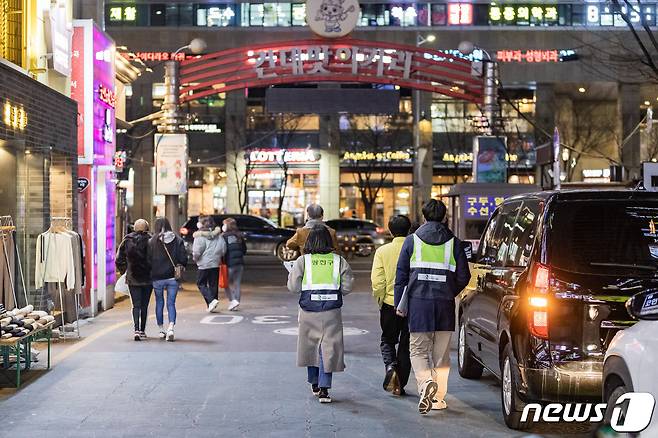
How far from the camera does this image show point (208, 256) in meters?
17.5

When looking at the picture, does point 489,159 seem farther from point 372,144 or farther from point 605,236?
point 372,144

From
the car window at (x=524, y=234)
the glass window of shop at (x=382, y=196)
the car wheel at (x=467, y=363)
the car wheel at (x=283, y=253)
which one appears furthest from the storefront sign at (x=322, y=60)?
the glass window of shop at (x=382, y=196)

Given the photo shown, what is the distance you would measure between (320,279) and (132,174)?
4472 cm

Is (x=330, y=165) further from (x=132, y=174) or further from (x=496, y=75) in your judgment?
(x=496, y=75)

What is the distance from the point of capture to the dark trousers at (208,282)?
17.7m

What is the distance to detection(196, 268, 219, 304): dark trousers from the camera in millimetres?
17656

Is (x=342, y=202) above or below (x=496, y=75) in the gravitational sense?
below

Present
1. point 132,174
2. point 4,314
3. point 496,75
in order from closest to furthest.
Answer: point 4,314 → point 496,75 → point 132,174

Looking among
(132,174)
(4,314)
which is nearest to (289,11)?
(132,174)

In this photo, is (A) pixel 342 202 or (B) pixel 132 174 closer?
(B) pixel 132 174

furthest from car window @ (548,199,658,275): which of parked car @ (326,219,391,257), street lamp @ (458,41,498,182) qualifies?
parked car @ (326,219,391,257)

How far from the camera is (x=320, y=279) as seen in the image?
31.5ft

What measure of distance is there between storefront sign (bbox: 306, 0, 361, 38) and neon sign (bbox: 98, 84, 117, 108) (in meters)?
6.95

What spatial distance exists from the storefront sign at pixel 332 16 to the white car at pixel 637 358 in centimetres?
1896
